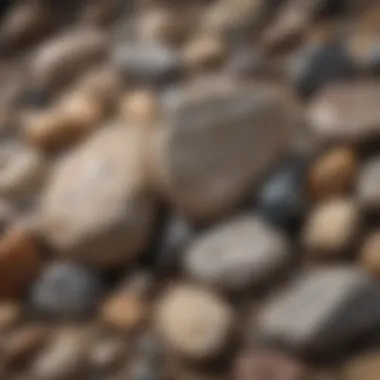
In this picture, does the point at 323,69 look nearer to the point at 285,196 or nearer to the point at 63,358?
the point at 285,196

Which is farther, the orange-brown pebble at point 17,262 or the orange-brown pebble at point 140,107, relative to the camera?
the orange-brown pebble at point 140,107

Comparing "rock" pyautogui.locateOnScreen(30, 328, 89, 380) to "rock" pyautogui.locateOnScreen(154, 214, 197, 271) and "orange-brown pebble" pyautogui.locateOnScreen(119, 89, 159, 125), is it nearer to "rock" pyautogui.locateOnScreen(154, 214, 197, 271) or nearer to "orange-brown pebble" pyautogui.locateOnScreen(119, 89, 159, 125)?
"rock" pyautogui.locateOnScreen(154, 214, 197, 271)

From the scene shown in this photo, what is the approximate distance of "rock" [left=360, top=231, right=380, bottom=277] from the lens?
2.14 feet

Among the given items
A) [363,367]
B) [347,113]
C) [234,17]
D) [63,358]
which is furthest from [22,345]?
[234,17]

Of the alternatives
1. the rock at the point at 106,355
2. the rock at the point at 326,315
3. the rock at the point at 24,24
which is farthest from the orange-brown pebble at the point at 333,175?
the rock at the point at 24,24

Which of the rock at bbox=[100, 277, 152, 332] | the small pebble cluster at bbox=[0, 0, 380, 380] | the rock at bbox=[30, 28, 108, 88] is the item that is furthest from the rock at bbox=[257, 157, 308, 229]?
the rock at bbox=[30, 28, 108, 88]

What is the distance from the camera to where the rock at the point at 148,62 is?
932 millimetres

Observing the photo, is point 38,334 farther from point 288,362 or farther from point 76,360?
point 288,362

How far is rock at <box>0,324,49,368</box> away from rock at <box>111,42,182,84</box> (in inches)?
14.0

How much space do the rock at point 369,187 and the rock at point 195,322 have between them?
145 millimetres

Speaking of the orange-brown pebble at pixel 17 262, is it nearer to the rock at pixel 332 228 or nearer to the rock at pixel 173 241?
the rock at pixel 173 241

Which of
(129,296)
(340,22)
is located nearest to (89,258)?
(129,296)

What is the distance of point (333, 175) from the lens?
74cm

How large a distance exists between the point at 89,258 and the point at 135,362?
12cm
